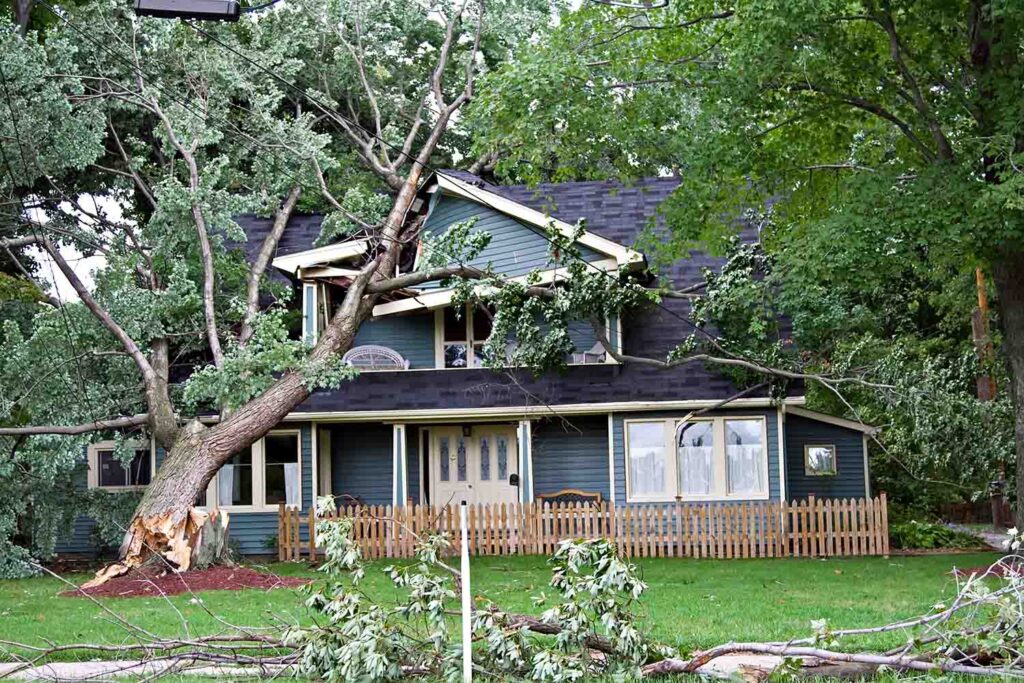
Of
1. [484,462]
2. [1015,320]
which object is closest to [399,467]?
[484,462]

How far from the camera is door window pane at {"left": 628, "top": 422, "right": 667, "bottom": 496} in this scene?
2295cm

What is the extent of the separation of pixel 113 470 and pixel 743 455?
12839 mm

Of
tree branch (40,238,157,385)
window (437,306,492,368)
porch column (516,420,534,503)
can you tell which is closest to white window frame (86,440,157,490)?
tree branch (40,238,157,385)

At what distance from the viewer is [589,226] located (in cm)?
2556

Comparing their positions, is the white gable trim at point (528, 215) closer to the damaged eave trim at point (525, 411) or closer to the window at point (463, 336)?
the window at point (463, 336)

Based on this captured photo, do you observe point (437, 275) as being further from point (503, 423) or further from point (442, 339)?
point (503, 423)

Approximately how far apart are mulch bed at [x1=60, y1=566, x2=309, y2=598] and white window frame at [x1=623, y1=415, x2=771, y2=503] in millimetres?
7660

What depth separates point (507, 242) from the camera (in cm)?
2383

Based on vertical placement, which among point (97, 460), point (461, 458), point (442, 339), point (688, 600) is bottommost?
point (688, 600)

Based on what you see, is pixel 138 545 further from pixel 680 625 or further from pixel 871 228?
pixel 871 228

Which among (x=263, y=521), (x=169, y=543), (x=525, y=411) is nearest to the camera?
(x=169, y=543)

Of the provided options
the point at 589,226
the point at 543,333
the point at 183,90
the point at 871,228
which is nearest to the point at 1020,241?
the point at 871,228

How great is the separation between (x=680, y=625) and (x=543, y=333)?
12.0 meters

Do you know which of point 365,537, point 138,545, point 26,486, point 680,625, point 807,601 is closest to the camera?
point 680,625
